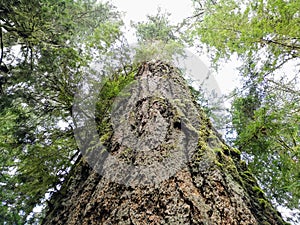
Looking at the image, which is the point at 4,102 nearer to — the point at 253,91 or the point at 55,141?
the point at 55,141

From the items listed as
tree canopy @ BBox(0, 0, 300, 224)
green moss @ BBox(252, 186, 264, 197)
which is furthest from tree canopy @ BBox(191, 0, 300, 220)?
green moss @ BBox(252, 186, 264, 197)

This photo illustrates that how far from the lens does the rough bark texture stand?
2162 mm

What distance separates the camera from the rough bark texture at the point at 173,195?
85.1 inches

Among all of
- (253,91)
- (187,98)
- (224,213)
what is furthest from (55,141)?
(253,91)

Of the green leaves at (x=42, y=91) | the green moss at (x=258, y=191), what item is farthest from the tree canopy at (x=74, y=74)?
the green moss at (x=258, y=191)

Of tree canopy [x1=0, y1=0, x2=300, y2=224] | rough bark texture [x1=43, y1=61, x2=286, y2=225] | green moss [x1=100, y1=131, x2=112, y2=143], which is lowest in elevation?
rough bark texture [x1=43, y1=61, x2=286, y2=225]

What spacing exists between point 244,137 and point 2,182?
6.11 meters

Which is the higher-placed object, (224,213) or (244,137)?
(244,137)

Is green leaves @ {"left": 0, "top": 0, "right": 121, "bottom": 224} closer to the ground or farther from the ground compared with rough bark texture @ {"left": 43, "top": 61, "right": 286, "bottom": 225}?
farther from the ground

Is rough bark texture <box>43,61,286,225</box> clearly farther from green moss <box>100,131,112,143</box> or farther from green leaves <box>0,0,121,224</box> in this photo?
green leaves <box>0,0,121,224</box>

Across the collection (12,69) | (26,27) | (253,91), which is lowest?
(12,69)

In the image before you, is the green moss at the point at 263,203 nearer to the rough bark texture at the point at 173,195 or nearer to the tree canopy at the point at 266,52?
the rough bark texture at the point at 173,195

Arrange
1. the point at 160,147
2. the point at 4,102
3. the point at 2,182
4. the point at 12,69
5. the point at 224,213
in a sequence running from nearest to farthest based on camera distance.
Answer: the point at 224,213 → the point at 160,147 → the point at 4,102 → the point at 12,69 → the point at 2,182

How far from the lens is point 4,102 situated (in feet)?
15.1
